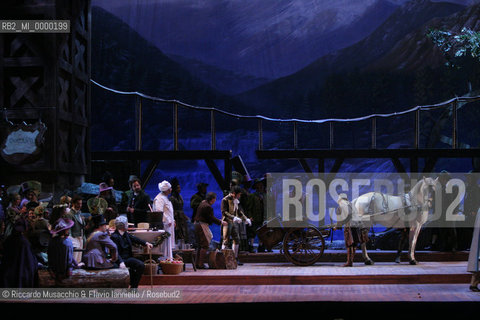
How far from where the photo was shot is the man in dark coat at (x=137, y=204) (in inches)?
511

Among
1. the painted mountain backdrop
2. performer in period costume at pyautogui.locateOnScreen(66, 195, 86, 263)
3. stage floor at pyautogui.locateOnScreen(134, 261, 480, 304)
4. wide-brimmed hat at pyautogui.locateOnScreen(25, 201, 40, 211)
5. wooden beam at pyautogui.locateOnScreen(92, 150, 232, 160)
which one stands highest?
the painted mountain backdrop

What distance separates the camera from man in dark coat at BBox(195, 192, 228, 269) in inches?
507

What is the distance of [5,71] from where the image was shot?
39.7 ft

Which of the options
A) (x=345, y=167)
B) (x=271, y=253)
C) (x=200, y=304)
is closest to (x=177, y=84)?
(x=345, y=167)

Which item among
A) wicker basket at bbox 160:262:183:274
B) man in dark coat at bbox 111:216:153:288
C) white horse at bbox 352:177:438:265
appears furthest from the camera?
white horse at bbox 352:177:438:265

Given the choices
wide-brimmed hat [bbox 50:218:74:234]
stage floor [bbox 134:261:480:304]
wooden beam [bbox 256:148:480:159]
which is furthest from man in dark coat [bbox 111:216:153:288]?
wooden beam [bbox 256:148:480:159]

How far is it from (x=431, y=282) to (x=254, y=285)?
2.71 m

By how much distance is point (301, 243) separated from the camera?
42.8ft

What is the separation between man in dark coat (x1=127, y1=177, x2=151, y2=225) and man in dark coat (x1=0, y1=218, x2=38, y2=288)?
12.0ft

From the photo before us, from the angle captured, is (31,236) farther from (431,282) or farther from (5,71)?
(431,282)

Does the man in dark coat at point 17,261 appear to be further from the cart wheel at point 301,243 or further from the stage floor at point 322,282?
the cart wheel at point 301,243

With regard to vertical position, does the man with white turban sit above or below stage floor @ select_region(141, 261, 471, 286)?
above

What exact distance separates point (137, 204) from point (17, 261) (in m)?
3.88
